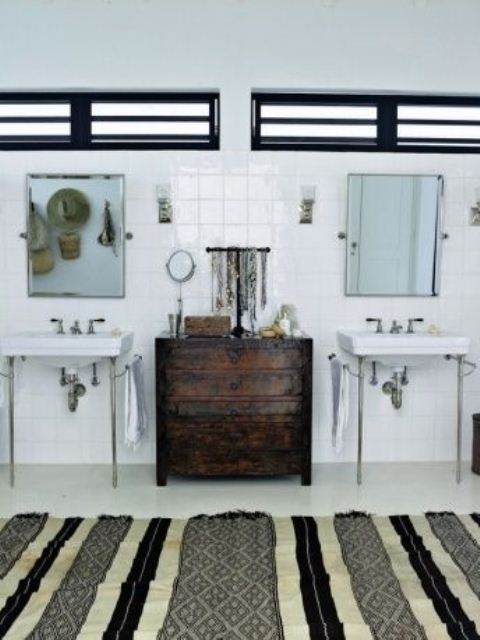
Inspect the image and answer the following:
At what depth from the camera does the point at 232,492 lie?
4.02 metres

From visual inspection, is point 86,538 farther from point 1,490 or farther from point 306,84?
point 306,84

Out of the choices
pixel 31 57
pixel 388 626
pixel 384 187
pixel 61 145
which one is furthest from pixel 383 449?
pixel 31 57

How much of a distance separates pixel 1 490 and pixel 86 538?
3.86 ft

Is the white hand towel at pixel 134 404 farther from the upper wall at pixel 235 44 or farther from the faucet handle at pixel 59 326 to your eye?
the upper wall at pixel 235 44

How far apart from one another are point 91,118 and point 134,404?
2.15m

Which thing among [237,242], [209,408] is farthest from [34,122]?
[209,408]

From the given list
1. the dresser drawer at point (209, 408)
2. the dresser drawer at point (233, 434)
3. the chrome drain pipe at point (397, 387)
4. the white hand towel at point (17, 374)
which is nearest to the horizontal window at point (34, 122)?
the white hand towel at point (17, 374)

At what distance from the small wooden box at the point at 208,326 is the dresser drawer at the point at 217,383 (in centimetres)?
27

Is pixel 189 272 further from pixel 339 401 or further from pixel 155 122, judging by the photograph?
pixel 339 401

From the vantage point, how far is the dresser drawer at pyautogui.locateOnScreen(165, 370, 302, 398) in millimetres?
4051

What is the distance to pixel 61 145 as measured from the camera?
15.1 feet

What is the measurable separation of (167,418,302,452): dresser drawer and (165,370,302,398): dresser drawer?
0.19 meters

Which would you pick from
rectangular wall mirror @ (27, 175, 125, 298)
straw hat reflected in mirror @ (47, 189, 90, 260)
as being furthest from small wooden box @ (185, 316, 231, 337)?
straw hat reflected in mirror @ (47, 189, 90, 260)

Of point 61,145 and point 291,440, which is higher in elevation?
point 61,145
